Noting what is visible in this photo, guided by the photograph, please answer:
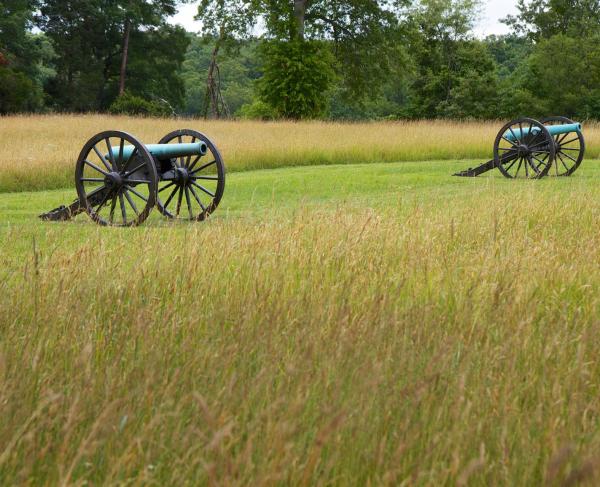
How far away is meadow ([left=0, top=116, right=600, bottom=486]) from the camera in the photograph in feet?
8.40

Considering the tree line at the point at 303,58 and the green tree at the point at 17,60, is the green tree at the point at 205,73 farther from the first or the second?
the green tree at the point at 17,60

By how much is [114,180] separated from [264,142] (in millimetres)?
11956

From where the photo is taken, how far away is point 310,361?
3090 millimetres

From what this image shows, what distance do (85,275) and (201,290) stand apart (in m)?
0.76

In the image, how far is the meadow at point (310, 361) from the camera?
8.40 ft

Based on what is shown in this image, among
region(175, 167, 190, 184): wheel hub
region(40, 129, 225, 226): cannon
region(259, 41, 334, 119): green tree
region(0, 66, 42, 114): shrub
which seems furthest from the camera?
region(0, 66, 42, 114): shrub

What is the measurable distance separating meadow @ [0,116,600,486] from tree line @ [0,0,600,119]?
104 feet

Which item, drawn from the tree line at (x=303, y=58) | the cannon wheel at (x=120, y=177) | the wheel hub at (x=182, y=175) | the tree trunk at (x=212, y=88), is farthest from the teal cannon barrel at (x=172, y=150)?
the tree trunk at (x=212, y=88)

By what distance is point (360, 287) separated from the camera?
494 cm

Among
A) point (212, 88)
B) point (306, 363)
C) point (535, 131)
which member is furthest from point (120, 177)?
A: point (212, 88)

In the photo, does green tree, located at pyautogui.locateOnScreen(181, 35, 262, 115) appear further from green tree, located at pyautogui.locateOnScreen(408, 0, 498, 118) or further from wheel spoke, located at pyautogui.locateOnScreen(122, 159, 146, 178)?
wheel spoke, located at pyautogui.locateOnScreen(122, 159, 146, 178)

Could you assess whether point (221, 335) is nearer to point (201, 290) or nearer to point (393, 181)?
point (201, 290)

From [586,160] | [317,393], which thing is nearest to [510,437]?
[317,393]

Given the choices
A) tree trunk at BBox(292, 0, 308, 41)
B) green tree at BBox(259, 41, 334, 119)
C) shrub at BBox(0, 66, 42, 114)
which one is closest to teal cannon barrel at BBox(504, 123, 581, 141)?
green tree at BBox(259, 41, 334, 119)
